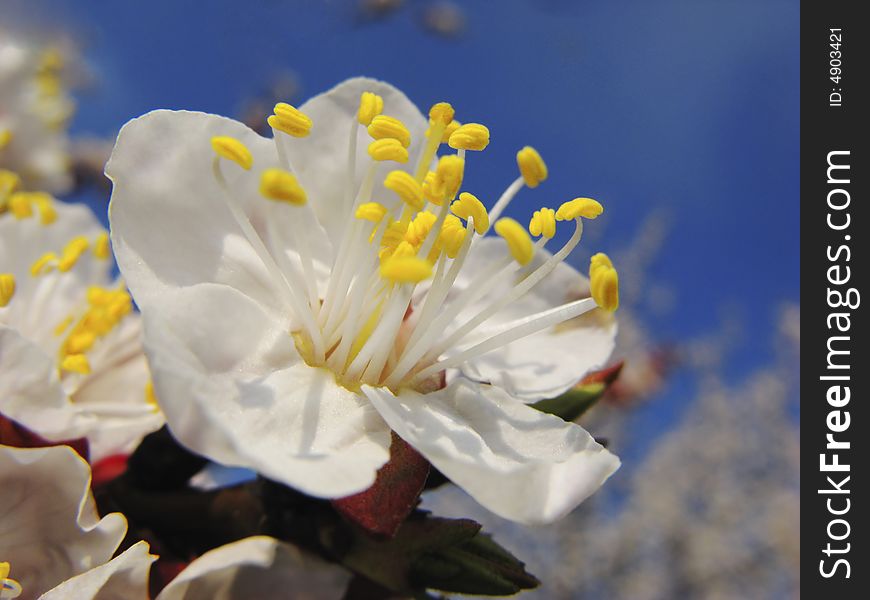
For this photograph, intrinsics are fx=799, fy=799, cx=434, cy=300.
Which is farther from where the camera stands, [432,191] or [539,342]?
[539,342]

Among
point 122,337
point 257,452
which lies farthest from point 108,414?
point 257,452

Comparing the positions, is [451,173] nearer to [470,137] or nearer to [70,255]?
[470,137]

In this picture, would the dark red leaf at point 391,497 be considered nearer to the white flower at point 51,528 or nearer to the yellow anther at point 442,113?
the white flower at point 51,528

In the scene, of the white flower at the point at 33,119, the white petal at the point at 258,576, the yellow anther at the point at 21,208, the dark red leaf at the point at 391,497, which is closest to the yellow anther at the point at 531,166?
the dark red leaf at the point at 391,497

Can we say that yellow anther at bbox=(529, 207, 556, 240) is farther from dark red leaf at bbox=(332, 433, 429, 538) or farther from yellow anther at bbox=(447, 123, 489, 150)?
dark red leaf at bbox=(332, 433, 429, 538)

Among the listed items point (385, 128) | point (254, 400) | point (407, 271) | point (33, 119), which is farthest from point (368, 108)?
point (33, 119)

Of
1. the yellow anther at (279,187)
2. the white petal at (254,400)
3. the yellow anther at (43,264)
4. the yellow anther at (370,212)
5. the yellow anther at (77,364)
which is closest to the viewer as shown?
the white petal at (254,400)

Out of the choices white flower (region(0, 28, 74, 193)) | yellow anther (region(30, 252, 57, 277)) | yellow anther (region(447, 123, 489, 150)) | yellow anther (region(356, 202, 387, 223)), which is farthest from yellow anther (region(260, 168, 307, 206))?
white flower (region(0, 28, 74, 193))
